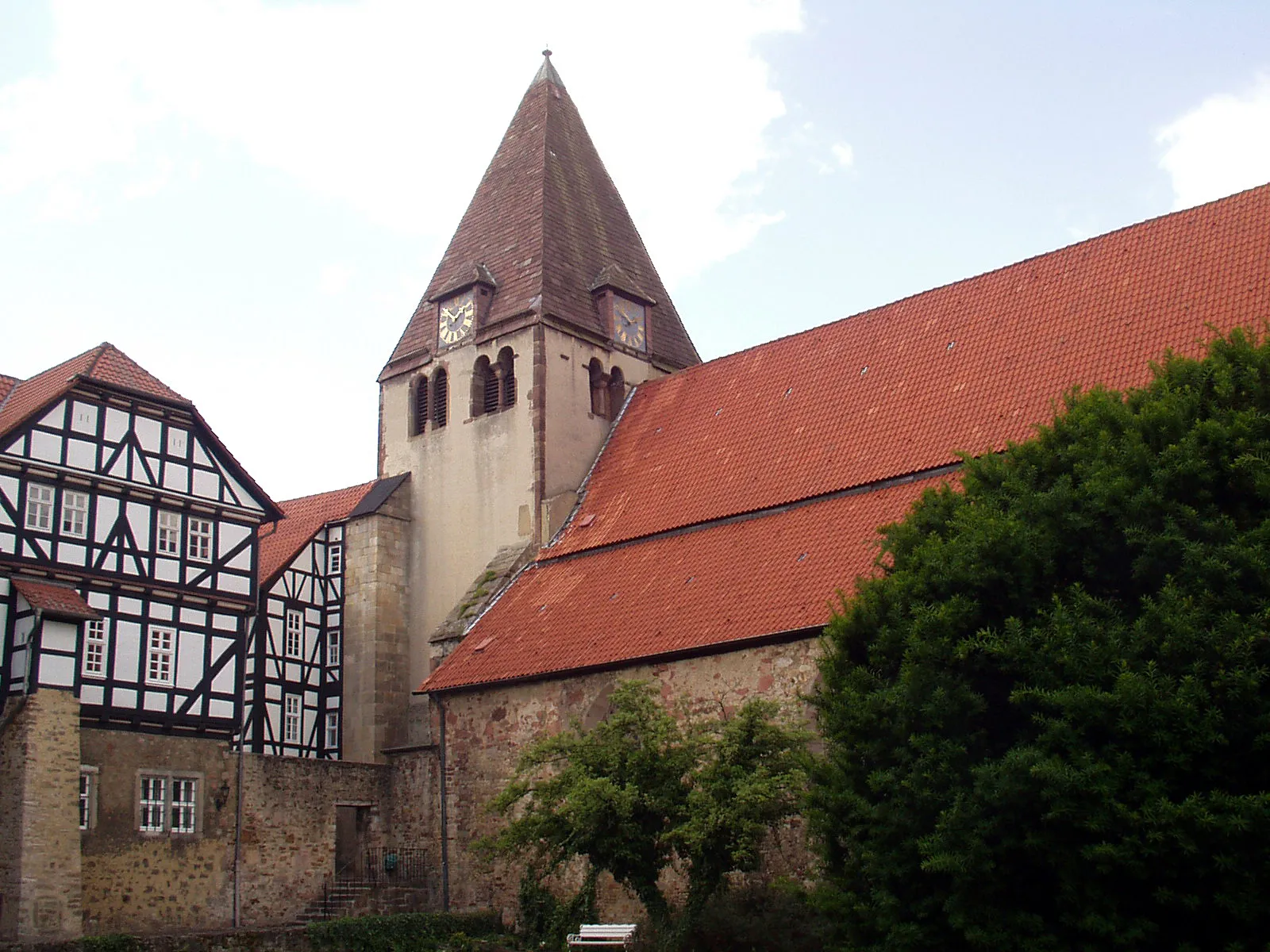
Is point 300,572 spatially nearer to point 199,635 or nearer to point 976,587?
point 199,635

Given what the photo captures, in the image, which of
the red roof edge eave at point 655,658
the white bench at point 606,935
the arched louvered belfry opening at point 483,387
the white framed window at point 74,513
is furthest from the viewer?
the arched louvered belfry opening at point 483,387

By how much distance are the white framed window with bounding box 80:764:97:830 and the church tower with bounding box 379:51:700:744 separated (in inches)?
238

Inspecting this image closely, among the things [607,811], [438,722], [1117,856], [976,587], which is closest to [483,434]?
[438,722]

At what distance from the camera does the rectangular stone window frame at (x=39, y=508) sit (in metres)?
22.2

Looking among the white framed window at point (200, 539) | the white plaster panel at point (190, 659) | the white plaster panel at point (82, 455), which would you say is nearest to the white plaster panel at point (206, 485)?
the white framed window at point (200, 539)

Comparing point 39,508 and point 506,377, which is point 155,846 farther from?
point 506,377

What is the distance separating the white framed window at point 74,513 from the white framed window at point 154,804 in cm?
397

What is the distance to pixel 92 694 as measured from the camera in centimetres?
2238

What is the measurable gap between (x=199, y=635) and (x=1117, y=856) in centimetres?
1681

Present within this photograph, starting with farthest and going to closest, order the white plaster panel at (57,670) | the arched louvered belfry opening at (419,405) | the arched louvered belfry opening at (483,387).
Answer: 1. the arched louvered belfry opening at (419,405)
2. the arched louvered belfry opening at (483,387)
3. the white plaster panel at (57,670)

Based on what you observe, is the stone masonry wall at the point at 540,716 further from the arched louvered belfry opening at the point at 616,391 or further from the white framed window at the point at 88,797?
the arched louvered belfry opening at the point at 616,391

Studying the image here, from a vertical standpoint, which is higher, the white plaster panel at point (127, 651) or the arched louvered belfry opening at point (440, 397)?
the arched louvered belfry opening at point (440, 397)

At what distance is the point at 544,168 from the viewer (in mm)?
31203

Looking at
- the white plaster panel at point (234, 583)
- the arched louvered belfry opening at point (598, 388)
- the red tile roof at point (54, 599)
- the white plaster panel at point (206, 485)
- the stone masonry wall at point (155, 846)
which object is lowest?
the stone masonry wall at point (155, 846)
